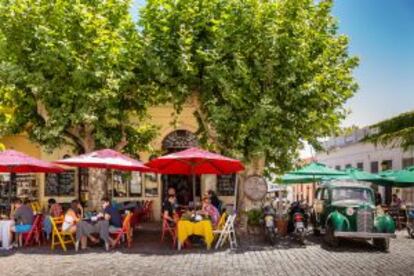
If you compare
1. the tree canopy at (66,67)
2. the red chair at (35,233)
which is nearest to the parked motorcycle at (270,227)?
the tree canopy at (66,67)

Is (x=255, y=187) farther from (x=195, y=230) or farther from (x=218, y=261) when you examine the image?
(x=218, y=261)

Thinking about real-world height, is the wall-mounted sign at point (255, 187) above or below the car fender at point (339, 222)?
above

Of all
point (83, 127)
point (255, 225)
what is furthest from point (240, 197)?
point (83, 127)

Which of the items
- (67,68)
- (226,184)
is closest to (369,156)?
(226,184)

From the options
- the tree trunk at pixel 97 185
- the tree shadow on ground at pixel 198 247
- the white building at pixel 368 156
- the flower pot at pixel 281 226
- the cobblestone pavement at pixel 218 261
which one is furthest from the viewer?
the white building at pixel 368 156

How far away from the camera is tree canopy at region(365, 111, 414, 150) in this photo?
1194 inches

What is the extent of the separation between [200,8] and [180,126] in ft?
24.1

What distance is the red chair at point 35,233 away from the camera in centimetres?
1599

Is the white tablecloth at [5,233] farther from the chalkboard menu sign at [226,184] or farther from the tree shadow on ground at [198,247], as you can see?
the chalkboard menu sign at [226,184]

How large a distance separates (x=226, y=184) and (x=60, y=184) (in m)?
7.48

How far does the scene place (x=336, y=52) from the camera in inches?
769

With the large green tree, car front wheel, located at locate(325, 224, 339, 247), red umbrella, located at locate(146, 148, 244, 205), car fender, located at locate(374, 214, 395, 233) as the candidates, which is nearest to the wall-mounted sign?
red umbrella, located at locate(146, 148, 244, 205)

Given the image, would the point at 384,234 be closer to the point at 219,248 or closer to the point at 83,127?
the point at 219,248

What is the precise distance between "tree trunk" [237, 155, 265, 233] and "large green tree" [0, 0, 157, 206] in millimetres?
4409
